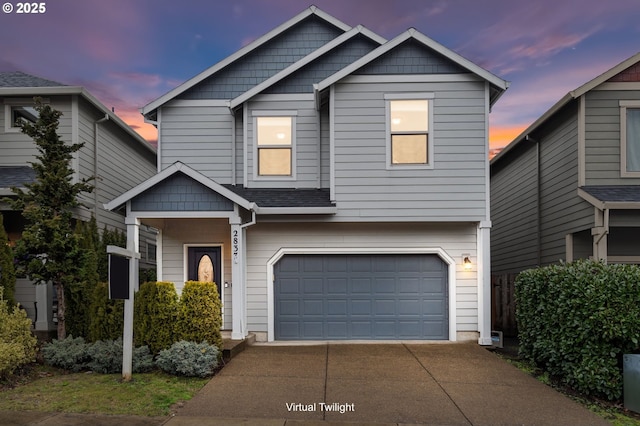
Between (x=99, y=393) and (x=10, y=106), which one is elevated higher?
(x=10, y=106)

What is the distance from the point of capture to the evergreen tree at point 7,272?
929 centimetres

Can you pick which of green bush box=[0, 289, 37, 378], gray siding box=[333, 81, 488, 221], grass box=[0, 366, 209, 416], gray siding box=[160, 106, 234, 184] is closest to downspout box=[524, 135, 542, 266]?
gray siding box=[333, 81, 488, 221]

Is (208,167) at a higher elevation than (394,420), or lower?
higher

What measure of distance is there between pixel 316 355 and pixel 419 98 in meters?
5.82

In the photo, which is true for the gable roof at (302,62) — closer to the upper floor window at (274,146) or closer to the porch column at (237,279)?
the upper floor window at (274,146)

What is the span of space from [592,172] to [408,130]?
4336mm

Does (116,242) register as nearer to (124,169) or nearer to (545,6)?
(124,169)

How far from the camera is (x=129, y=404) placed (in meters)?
6.45

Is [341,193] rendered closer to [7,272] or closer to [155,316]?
[155,316]

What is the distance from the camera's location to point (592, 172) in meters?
11.3

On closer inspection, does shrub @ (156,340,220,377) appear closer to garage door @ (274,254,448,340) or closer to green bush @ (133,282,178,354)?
green bush @ (133,282,178,354)

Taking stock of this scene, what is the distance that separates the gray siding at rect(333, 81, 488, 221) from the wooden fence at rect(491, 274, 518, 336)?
3399 mm

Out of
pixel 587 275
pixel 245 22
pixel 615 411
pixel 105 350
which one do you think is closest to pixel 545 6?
pixel 245 22

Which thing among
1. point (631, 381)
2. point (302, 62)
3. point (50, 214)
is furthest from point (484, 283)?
point (50, 214)
